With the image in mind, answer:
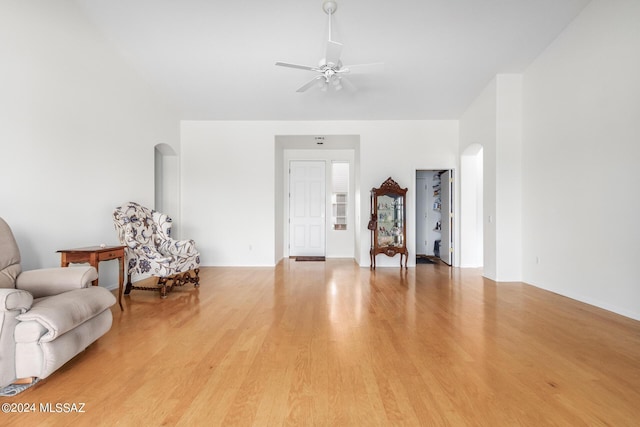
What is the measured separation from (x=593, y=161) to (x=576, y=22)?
1739 mm

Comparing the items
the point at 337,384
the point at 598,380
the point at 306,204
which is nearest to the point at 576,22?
the point at 598,380

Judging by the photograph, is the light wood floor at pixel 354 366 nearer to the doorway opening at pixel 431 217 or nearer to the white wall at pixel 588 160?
the white wall at pixel 588 160

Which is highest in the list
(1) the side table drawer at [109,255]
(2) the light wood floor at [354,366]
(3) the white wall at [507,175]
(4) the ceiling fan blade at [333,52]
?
(4) the ceiling fan blade at [333,52]

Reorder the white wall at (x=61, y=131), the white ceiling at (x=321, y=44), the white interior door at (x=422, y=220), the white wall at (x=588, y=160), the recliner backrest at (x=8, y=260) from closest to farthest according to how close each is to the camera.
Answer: the recliner backrest at (x=8, y=260)
the white wall at (x=61, y=131)
the white wall at (x=588, y=160)
the white ceiling at (x=321, y=44)
the white interior door at (x=422, y=220)

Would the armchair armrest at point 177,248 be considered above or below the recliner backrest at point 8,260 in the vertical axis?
below

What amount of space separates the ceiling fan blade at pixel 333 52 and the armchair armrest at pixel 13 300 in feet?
10.3

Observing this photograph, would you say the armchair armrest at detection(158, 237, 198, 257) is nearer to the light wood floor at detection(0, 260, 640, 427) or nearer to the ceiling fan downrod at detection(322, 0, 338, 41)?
the light wood floor at detection(0, 260, 640, 427)

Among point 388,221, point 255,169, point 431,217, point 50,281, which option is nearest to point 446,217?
point 431,217

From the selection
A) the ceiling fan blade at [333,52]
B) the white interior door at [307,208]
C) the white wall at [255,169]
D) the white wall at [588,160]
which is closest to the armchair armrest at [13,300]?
the ceiling fan blade at [333,52]

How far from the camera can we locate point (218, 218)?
6.08 meters

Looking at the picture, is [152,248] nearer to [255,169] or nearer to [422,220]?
[255,169]

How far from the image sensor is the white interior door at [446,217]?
6.08m

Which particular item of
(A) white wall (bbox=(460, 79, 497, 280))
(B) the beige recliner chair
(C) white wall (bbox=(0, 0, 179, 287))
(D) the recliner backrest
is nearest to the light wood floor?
(B) the beige recliner chair

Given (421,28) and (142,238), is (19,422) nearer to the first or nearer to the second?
(142,238)
